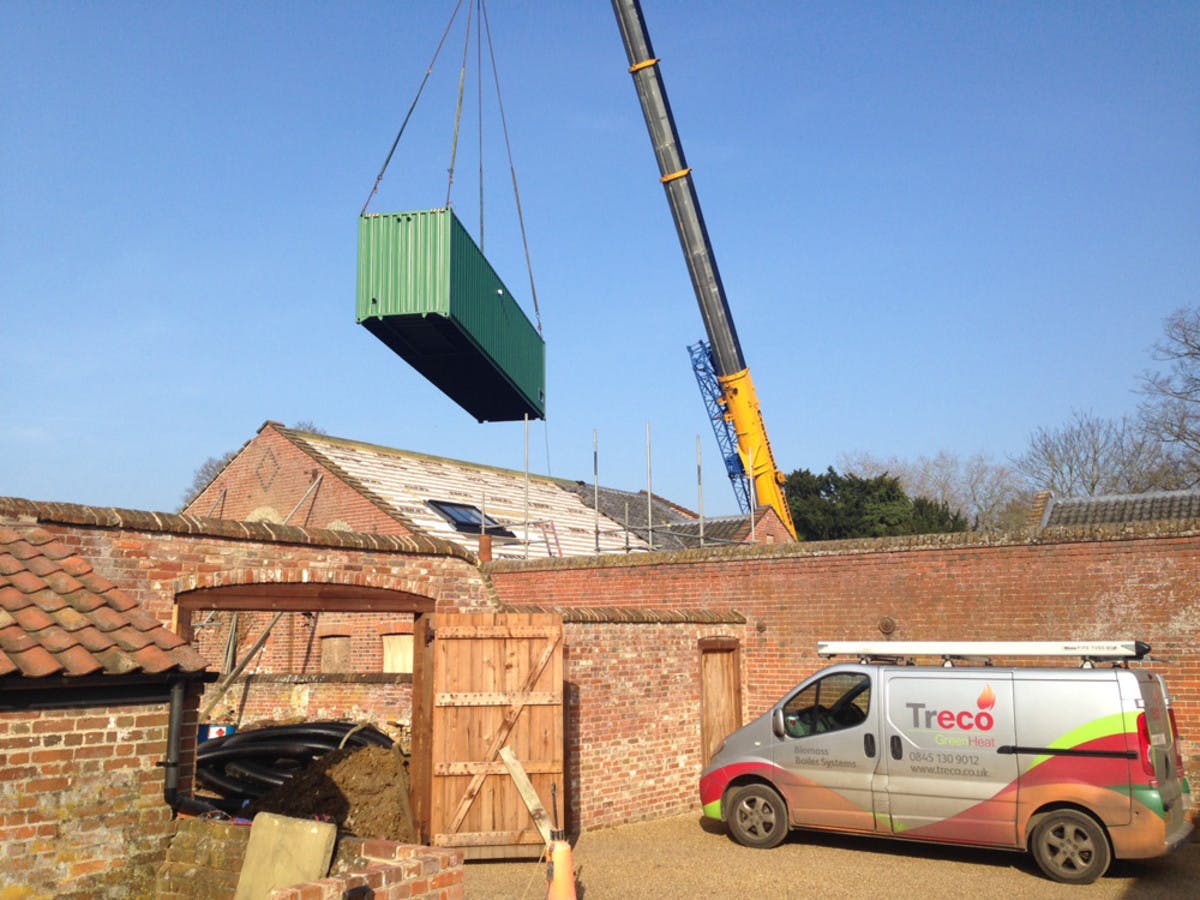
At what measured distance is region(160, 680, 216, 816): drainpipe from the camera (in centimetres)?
571

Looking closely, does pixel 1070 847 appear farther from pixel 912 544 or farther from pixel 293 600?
pixel 293 600

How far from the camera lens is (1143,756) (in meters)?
8.66

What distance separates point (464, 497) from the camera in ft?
77.2

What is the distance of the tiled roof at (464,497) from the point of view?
20703mm

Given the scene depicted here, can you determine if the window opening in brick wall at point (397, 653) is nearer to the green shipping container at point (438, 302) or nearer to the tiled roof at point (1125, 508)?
the green shipping container at point (438, 302)

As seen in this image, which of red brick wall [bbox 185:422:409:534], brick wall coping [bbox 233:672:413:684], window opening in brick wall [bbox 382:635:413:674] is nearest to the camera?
brick wall coping [bbox 233:672:413:684]

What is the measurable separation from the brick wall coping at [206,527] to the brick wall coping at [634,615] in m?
1.29

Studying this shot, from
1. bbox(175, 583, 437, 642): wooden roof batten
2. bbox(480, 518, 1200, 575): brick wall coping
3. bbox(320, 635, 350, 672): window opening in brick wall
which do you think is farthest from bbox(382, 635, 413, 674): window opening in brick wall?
bbox(175, 583, 437, 642): wooden roof batten

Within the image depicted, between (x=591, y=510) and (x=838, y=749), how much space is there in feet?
58.1

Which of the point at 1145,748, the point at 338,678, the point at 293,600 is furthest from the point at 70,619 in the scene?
the point at 338,678

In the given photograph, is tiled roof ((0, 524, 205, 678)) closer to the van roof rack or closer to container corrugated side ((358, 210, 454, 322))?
the van roof rack

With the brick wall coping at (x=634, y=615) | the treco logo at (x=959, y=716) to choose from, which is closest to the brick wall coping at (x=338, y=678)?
the brick wall coping at (x=634, y=615)

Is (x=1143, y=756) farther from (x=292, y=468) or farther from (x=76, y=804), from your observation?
(x=292, y=468)

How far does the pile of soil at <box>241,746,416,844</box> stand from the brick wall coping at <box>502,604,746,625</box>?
2.19 meters
